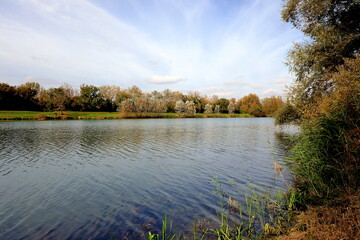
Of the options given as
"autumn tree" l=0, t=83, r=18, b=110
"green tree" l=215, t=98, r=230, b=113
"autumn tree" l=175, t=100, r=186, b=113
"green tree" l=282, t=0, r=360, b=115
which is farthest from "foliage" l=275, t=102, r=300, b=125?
"green tree" l=215, t=98, r=230, b=113

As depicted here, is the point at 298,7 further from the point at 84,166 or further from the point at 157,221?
the point at 84,166

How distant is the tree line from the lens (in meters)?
80.6

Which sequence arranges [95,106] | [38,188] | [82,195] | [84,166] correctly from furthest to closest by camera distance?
[95,106], [84,166], [38,188], [82,195]

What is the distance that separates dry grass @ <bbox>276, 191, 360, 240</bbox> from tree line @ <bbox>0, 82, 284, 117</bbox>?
52.3 metres

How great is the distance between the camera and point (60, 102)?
80688mm

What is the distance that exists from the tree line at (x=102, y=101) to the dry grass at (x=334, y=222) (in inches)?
2059

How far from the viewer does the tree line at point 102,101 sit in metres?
80.6

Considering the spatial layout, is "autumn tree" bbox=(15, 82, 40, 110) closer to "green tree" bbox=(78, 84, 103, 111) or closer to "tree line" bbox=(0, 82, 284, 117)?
"tree line" bbox=(0, 82, 284, 117)

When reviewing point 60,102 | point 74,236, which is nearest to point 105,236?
point 74,236

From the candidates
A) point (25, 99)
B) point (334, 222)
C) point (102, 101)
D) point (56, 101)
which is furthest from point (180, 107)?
point (334, 222)

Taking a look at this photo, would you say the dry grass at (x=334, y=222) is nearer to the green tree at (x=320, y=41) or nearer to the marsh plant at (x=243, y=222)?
the marsh plant at (x=243, y=222)

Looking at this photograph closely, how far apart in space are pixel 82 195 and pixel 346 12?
758 inches

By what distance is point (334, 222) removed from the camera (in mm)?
4895

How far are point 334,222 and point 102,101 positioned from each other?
344 feet
